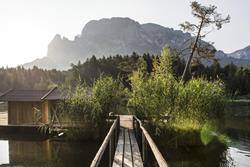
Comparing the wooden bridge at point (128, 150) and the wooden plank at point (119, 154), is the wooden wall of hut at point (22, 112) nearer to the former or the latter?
the wooden bridge at point (128, 150)

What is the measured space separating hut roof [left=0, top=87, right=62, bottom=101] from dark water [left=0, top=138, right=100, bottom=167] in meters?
6.20

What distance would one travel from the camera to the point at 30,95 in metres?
32.1

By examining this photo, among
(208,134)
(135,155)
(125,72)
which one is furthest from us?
(125,72)

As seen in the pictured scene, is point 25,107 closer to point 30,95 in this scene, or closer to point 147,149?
point 30,95

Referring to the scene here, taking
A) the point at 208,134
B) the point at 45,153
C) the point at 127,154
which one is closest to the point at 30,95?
the point at 45,153

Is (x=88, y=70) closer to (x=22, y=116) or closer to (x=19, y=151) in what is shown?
(x=22, y=116)

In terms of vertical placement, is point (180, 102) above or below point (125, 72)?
below

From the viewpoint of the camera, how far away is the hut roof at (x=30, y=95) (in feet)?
98.4

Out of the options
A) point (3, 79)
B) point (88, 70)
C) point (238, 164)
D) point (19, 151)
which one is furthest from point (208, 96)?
point (3, 79)

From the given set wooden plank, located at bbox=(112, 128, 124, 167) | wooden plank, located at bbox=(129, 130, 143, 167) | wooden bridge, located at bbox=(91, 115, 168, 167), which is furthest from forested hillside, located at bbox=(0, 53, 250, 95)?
wooden plank, located at bbox=(129, 130, 143, 167)

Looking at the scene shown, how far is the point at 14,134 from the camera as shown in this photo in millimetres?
26422

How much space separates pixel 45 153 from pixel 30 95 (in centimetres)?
1304

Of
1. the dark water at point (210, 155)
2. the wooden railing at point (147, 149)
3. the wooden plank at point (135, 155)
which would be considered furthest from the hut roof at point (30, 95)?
the wooden plank at point (135, 155)

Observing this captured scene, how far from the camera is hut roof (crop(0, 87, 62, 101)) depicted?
3000 centimetres
